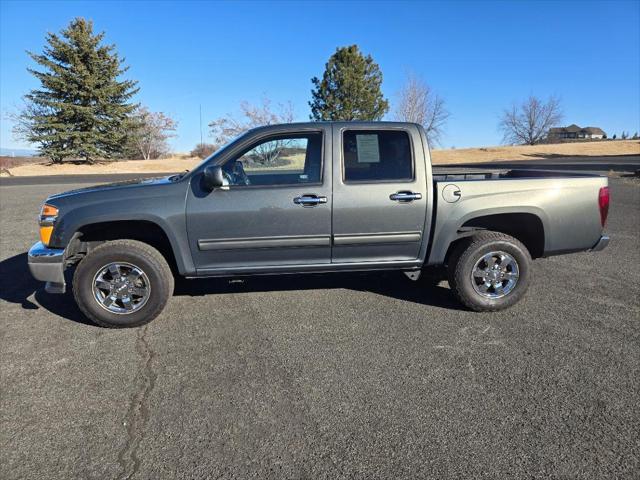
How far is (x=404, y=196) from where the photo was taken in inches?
152

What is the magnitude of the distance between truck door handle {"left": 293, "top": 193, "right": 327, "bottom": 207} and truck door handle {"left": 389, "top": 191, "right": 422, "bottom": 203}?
650 millimetres

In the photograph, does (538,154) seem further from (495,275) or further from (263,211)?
(263,211)

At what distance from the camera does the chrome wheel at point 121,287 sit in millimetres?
3727

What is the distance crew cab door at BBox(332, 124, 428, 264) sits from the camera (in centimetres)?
385

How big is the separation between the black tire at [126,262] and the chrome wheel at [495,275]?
2.97 meters

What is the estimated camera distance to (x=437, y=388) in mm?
2820

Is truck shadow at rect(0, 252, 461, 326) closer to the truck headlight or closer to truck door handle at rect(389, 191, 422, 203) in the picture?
the truck headlight

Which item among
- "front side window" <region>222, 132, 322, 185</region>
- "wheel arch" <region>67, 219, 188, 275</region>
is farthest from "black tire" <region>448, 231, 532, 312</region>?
"wheel arch" <region>67, 219, 188, 275</region>

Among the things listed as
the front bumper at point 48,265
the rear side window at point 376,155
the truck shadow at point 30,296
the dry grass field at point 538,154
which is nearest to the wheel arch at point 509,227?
the rear side window at point 376,155

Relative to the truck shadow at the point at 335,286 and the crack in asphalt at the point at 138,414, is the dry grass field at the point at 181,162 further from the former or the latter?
the crack in asphalt at the point at 138,414

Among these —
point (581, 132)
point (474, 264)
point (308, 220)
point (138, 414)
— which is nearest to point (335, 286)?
point (308, 220)

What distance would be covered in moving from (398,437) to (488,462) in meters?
0.48

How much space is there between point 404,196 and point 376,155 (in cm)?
51

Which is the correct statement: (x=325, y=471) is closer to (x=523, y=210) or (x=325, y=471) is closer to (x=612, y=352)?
(x=612, y=352)
